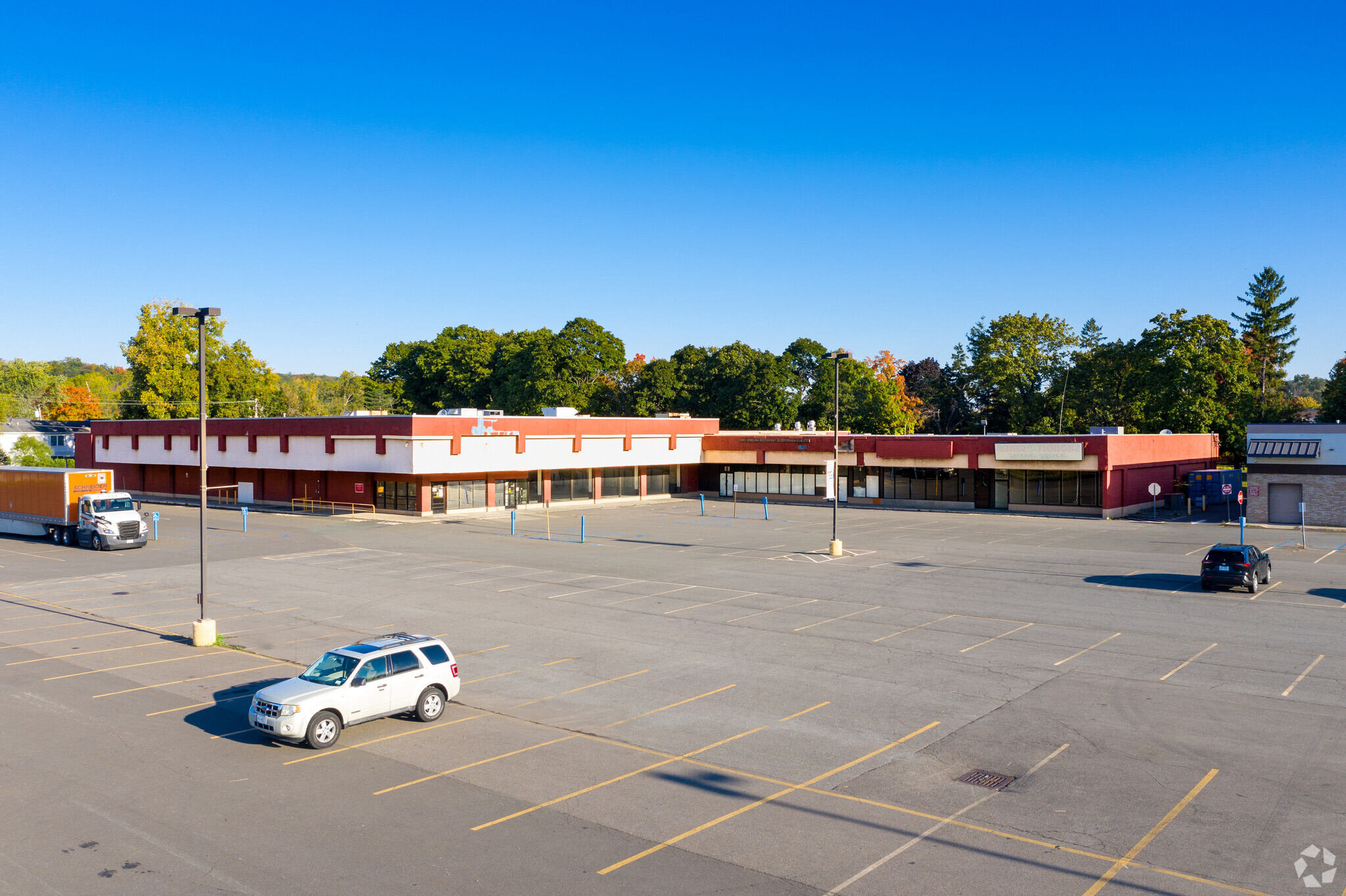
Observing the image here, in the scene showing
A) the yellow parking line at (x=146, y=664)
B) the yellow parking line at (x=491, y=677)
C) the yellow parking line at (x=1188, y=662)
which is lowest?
the yellow parking line at (x=146, y=664)

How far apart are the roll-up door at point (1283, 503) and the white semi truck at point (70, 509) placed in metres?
65.2

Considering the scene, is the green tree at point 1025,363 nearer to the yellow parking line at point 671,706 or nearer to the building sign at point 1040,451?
the building sign at point 1040,451

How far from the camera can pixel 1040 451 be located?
63281 millimetres

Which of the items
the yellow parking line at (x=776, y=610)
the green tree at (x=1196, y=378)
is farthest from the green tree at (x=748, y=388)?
the yellow parking line at (x=776, y=610)

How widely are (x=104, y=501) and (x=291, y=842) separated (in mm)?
41074

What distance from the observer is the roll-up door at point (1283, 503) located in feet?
183

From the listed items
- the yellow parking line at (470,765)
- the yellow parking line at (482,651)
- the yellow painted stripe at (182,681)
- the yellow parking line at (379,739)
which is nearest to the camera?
the yellow parking line at (470,765)

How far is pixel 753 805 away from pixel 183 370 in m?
108

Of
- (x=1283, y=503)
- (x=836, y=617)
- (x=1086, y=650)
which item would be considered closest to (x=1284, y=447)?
(x=1283, y=503)

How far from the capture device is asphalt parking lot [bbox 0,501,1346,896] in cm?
1148

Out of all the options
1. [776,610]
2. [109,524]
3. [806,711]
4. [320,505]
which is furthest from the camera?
[320,505]

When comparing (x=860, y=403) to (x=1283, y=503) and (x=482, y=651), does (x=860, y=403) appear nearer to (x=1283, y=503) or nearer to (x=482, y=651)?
(x=1283, y=503)

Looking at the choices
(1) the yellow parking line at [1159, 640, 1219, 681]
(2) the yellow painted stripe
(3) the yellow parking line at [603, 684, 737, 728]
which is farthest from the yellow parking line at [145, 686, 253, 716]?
(1) the yellow parking line at [1159, 640, 1219, 681]

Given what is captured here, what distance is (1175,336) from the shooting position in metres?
81.9
